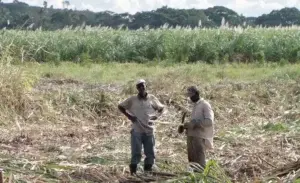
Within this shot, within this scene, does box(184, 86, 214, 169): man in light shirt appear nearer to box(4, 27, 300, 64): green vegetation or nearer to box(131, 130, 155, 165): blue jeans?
box(131, 130, 155, 165): blue jeans

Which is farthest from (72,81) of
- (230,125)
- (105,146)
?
(105,146)

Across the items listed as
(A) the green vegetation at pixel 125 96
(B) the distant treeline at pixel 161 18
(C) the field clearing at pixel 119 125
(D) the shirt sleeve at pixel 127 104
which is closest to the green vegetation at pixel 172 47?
(A) the green vegetation at pixel 125 96

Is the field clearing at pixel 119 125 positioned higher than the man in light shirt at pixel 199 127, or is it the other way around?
the man in light shirt at pixel 199 127

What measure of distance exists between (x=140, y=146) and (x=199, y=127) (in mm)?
829

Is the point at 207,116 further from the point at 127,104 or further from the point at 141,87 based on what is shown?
the point at 127,104

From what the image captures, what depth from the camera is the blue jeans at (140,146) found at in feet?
25.8

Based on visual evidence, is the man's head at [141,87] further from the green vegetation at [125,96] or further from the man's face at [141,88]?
the green vegetation at [125,96]

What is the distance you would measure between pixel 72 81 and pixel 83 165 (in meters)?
8.27

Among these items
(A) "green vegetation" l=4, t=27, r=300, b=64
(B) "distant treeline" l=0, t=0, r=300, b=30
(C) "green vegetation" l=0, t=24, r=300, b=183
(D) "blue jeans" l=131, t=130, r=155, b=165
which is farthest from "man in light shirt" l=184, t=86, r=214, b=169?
(B) "distant treeline" l=0, t=0, r=300, b=30

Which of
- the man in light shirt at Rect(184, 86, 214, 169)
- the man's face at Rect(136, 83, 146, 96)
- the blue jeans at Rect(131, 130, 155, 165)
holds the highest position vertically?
the man's face at Rect(136, 83, 146, 96)

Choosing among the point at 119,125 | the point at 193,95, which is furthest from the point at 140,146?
the point at 119,125

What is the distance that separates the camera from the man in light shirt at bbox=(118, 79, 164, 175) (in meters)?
7.88

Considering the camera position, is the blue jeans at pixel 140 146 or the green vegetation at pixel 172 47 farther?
the green vegetation at pixel 172 47

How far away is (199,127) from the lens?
749 centimetres
